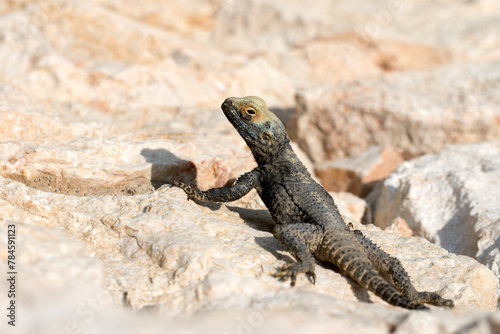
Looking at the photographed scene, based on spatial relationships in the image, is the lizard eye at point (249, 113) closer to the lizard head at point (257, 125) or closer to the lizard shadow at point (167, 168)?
the lizard head at point (257, 125)

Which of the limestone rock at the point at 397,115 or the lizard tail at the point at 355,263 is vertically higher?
the limestone rock at the point at 397,115

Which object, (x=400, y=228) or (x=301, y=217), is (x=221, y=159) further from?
(x=400, y=228)

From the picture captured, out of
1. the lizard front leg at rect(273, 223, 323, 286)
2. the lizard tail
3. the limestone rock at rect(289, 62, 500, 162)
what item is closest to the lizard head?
the lizard front leg at rect(273, 223, 323, 286)

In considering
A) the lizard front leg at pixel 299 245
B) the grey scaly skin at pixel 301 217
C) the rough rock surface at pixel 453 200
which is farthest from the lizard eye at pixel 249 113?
the rough rock surface at pixel 453 200

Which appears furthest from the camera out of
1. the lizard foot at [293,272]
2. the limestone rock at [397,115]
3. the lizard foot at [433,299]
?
the limestone rock at [397,115]

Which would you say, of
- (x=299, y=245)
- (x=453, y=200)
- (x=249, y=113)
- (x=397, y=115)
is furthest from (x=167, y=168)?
(x=397, y=115)

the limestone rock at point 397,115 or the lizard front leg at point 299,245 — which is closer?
the lizard front leg at point 299,245

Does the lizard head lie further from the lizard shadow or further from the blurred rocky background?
the lizard shadow
